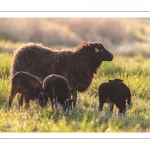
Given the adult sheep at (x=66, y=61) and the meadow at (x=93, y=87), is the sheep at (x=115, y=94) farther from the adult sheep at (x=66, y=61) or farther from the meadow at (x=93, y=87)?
the adult sheep at (x=66, y=61)

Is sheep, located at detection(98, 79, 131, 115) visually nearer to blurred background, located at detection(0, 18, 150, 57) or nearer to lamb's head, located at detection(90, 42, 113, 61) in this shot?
lamb's head, located at detection(90, 42, 113, 61)

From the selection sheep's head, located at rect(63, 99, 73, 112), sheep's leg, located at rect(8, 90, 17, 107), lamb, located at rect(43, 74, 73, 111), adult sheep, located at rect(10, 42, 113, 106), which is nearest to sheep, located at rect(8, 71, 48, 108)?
sheep's leg, located at rect(8, 90, 17, 107)

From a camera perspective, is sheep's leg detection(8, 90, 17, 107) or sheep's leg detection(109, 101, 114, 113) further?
sheep's leg detection(109, 101, 114, 113)

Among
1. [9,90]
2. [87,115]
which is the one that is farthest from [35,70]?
[87,115]

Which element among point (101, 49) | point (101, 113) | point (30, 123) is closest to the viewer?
point (30, 123)

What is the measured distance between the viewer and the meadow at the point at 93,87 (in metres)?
9.64

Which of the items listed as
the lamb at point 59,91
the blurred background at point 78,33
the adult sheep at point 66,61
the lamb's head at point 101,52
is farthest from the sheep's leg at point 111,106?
the blurred background at point 78,33

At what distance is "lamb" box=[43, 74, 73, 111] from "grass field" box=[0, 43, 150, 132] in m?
0.14

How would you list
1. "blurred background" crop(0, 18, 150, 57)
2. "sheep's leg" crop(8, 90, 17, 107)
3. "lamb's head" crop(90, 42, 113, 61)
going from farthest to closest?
"lamb's head" crop(90, 42, 113, 61) → "blurred background" crop(0, 18, 150, 57) → "sheep's leg" crop(8, 90, 17, 107)

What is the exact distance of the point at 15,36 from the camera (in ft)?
36.9

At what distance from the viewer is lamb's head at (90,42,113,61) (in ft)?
35.7

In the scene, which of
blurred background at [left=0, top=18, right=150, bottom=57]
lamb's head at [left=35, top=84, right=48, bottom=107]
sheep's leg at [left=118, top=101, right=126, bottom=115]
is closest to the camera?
lamb's head at [left=35, top=84, right=48, bottom=107]
